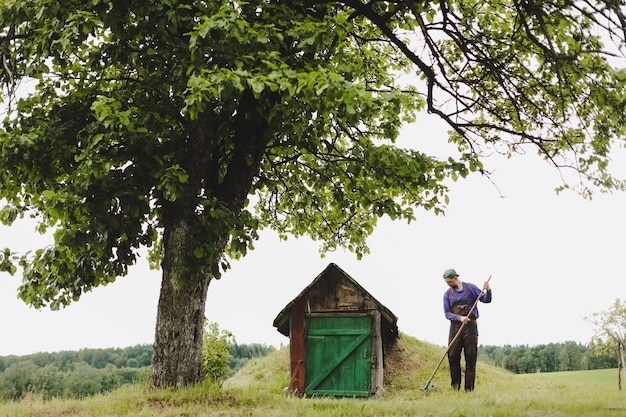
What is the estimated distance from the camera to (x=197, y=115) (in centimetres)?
812

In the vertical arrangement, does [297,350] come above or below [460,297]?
below

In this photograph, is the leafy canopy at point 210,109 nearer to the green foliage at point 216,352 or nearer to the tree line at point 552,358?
the green foliage at point 216,352

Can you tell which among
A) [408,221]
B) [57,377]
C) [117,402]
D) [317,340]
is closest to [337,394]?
[317,340]

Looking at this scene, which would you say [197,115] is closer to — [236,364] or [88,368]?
[236,364]

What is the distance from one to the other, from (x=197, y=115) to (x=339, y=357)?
892 cm

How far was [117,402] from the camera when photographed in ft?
28.8

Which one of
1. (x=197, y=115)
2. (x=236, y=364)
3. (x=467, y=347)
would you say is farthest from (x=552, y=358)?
(x=197, y=115)

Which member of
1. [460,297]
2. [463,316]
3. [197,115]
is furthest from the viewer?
[460,297]

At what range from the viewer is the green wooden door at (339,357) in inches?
577

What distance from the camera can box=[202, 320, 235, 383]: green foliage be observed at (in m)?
15.5

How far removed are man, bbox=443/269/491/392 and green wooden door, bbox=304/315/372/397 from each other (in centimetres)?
290

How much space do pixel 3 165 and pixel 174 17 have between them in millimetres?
3792

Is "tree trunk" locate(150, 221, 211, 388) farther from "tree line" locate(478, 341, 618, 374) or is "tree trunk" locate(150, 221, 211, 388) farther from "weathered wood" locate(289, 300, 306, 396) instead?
"tree line" locate(478, 341, 618, 374)

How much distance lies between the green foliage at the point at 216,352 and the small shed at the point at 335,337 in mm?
1720
